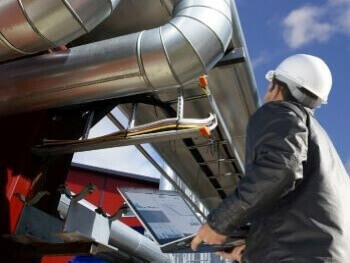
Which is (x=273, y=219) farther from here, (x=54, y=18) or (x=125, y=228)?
(x=125, y=228)

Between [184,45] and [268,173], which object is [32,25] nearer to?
[184,45]

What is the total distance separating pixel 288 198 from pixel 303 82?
517 millimetres

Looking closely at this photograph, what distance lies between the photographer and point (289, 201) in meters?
1.23

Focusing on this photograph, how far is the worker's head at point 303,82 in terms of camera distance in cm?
150

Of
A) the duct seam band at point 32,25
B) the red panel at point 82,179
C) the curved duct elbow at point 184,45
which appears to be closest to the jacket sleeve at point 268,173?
the curved duct elbow at point 184,45

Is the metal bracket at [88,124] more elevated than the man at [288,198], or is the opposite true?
the metal bracket at [88,124]

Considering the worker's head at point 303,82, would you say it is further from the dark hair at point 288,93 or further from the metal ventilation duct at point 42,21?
the metal ventilation duct at point 42,21

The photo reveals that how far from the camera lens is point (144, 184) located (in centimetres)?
1187

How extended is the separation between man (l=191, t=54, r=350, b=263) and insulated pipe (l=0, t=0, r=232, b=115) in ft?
3.76

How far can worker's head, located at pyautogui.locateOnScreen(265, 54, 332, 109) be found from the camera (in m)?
1.50

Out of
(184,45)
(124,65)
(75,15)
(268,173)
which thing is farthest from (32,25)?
(268,173)

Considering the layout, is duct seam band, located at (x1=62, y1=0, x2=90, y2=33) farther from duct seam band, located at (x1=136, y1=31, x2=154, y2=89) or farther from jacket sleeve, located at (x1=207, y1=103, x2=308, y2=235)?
jacket sleeve, located at (x1=207, y1=103, x2=308, y2=235)

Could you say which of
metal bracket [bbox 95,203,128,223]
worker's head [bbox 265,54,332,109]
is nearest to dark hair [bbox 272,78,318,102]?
worker's head [bbox 265,54,332,109]

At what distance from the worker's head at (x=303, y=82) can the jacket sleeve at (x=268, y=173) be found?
0.25 metres
